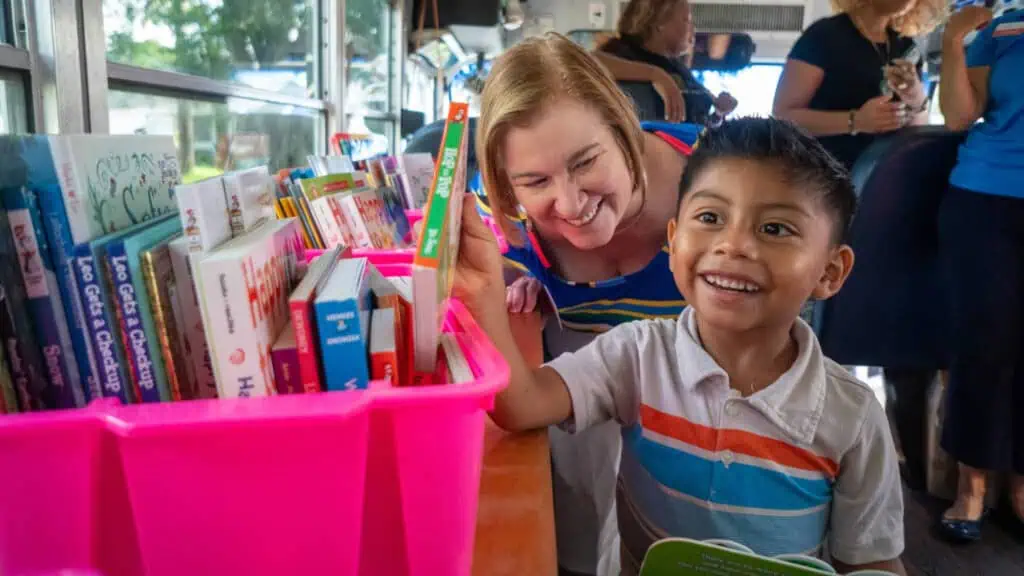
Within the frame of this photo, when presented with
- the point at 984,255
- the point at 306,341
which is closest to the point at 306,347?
the point at 306,341

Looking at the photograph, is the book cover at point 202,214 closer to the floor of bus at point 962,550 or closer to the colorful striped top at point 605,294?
the colorful striped top at point 605,294

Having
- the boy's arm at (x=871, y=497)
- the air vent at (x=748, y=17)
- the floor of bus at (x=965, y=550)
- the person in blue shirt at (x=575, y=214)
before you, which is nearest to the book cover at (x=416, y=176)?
the person in blue shirt at (x=575, y=214)

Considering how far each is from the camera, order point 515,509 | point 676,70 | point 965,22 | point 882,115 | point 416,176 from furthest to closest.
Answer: point 676,70 < point 882,115 < point 416,176 < point 965,22 < point 515,509

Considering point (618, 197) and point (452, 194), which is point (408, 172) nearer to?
point (618, 197)

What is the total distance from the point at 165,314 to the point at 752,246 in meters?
0.58

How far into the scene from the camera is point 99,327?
49 cm

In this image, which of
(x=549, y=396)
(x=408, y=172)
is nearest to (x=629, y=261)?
(x=549, y=396)

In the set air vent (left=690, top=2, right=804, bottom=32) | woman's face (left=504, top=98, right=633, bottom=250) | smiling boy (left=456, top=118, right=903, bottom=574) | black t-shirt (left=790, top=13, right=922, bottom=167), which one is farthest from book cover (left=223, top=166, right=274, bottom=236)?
air vent (left=690, top=2, right=804, bottom=32)

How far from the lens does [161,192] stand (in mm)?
648

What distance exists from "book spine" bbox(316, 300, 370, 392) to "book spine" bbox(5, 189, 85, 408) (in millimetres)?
177

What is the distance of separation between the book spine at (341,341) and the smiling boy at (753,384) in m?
0.29

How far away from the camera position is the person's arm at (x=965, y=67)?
169 cm

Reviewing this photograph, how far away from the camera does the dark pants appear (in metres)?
1.71

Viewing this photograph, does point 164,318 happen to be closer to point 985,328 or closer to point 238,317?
point 238,317
